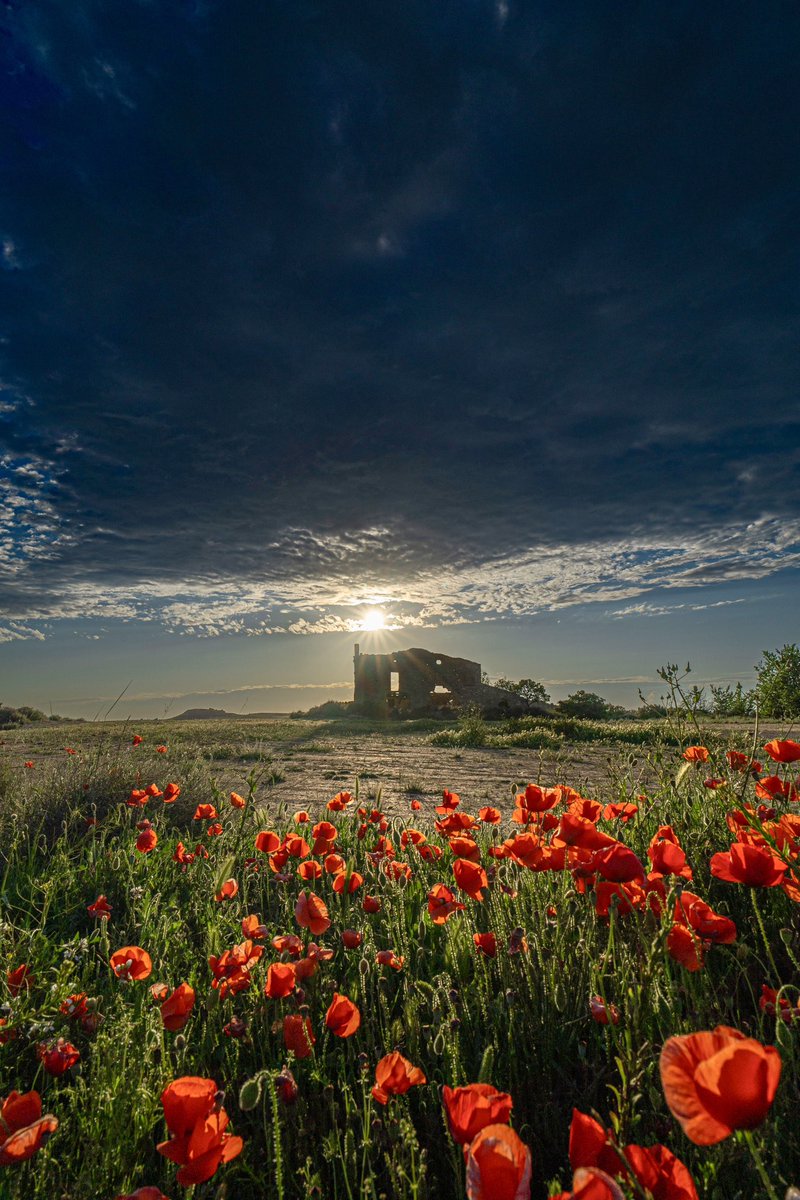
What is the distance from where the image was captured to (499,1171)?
764 millimetres

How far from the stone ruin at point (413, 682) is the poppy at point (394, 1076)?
26.1m

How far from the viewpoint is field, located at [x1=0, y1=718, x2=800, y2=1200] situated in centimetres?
105

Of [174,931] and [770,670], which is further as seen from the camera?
[770,670]

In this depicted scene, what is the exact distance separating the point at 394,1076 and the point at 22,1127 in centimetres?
77

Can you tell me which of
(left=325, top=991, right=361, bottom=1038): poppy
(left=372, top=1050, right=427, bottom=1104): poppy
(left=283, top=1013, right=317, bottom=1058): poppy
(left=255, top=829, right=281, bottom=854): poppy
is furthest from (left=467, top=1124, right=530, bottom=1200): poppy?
(left=255, top=829, right=281, bottom=854): poppy

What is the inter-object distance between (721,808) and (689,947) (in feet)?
6.02

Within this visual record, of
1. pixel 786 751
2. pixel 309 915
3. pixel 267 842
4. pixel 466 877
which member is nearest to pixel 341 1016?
pixel 309 915

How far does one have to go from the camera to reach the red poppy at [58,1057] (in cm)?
151

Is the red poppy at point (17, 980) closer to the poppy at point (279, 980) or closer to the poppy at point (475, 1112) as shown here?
the poppy at point (279, 980)

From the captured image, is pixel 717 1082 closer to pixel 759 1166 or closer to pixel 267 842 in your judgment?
pixel 759 1166

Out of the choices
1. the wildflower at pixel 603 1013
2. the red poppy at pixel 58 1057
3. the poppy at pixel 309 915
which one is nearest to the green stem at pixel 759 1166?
the wildflower at pixel 603 1013

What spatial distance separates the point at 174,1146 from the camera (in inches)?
41.3

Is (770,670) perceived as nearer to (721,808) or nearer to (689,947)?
(721,808)

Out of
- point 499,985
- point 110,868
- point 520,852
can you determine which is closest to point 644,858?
point 499,985
